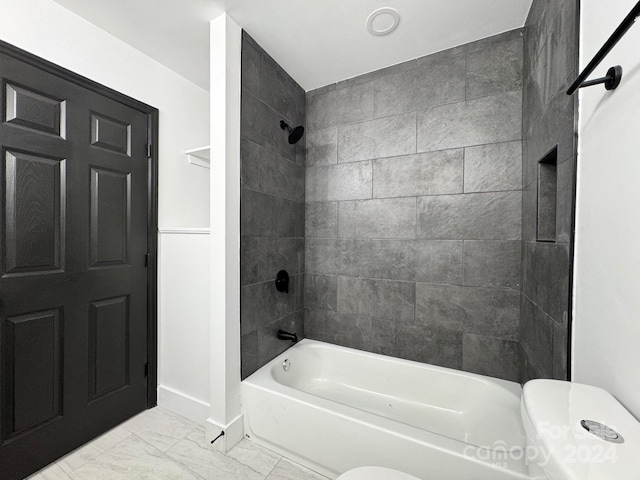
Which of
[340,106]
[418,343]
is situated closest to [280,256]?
[418,343]

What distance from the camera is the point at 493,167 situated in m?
1.73

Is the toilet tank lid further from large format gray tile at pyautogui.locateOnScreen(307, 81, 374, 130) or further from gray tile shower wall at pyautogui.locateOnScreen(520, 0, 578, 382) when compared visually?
large format gray tile at pyautogui.locateOnScreen(307, 81, 374, 130)

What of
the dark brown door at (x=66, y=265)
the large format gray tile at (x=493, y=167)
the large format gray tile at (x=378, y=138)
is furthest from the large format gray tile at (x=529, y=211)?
the dark brown door at (x=66, y=265)

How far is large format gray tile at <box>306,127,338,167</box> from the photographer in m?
2.25

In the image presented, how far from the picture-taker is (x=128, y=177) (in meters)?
1.83

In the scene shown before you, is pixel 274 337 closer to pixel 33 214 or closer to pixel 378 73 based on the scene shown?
pixel 33 214

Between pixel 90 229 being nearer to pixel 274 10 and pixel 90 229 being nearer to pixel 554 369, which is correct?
pixel 274 10

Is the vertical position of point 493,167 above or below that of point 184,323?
above

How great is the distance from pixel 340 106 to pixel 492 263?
5.47 feet

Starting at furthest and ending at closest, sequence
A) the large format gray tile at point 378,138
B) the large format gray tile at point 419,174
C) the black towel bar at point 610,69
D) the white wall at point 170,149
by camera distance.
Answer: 1. the large format gray tile at point 378,138
2. the large format gray tile at point 419,174
3. the white wall at point 170,149
4. the black towel bar at point 610,69

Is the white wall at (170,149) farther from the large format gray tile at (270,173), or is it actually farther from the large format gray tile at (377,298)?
the large format gray tile at (377,298)

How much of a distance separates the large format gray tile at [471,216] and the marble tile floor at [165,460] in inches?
65.5

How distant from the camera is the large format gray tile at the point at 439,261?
184 centimetres

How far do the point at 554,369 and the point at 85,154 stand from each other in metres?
2.69
